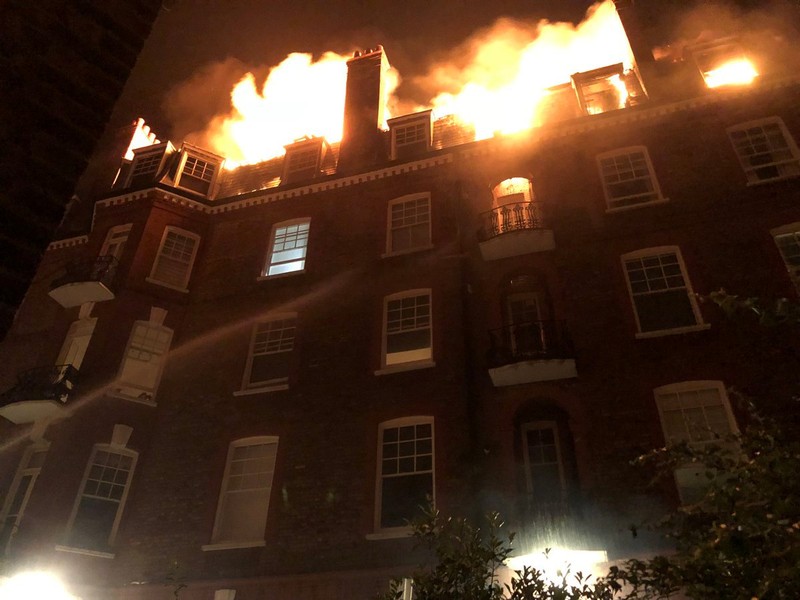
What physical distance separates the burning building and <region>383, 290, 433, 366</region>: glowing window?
0.23 ft

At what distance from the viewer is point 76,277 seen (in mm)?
17453

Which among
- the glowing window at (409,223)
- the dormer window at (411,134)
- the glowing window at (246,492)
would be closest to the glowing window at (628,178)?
the glowing window at (409,223)

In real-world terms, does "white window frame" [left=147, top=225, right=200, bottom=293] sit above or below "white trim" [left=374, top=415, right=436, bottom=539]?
above

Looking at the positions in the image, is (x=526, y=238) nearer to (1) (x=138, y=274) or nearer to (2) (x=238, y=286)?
(2) (x=238, y=286)

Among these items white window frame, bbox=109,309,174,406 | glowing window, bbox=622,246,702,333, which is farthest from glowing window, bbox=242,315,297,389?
glowing window, bbox=622,246,702,333

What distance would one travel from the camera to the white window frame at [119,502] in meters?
13.6

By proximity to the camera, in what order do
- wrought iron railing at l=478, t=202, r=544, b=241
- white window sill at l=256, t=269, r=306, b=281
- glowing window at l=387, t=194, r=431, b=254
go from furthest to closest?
1. white window sill at l=256, t=269, r=306, b=281
2. glowing window at l=387, t=194, r=431, b=254
3. wrought iron railing at l=478, t=202, r=544, b=241

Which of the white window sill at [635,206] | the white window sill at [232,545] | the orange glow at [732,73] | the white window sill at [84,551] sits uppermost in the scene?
Result: the orange glow at [732,73]

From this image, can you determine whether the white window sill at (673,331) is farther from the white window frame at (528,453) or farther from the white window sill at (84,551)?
the white window sill at (84,551)

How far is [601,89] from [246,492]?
52.6 ft

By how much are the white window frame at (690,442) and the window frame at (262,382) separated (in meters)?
9.11

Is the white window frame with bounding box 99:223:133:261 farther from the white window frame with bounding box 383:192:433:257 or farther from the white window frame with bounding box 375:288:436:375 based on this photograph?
the white window frame with bounding box 375:288:436:375

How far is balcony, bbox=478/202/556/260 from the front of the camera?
49.3ft

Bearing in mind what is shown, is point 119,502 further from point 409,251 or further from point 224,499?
point 409,251
